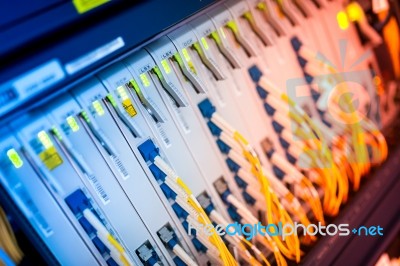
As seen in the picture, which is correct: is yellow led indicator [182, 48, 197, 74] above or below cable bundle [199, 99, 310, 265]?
above

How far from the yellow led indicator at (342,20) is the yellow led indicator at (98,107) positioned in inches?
45.3

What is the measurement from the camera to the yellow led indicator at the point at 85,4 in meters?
0.80

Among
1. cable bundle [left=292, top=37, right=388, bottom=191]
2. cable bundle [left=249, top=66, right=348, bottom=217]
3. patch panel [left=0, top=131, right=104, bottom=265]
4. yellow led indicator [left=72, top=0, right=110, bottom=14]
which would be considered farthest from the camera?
cable bundle [left=292, top=37, right=388, bottom=191]

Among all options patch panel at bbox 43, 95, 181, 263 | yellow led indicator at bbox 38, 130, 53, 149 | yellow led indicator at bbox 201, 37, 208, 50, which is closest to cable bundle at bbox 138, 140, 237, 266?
patch panel at bbox 43, 95, 181, 263

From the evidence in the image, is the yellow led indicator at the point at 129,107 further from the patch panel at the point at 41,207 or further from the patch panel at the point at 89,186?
the patch panel at the point at 41,207

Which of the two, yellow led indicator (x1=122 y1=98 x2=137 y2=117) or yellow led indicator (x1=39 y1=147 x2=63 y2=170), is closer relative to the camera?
yellow led indicator (x1=39 y1=147 x2=63 y2=170)

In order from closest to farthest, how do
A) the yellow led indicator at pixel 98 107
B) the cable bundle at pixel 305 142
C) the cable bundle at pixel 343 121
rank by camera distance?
1. the yellow led indicator at pixel 98 107
2. the cable bundle at pixel 305 142
3. the cable bundle at pixel 343 121

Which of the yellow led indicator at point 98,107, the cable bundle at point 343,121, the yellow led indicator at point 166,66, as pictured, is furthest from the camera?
the cable bundle at point 343,121

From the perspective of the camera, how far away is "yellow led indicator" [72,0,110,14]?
800 millimetres

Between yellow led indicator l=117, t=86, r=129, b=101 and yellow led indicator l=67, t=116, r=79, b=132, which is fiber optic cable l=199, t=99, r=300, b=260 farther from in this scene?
yellow led indicator l=67, t=116, r=79, b=132

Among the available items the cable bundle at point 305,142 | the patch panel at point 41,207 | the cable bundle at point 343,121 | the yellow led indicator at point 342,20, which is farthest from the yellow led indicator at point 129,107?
the yellow led indicator at point 342,20

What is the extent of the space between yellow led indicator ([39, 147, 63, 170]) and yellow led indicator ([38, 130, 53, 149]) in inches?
0.4

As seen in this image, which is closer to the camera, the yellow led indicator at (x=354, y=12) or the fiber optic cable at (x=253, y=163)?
the fiber optic cable at (x=253, y=163)

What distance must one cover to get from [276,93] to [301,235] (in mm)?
529
